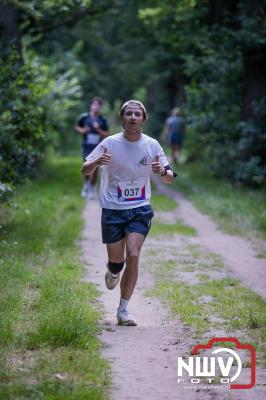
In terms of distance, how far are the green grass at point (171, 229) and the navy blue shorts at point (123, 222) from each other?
18.0 ft

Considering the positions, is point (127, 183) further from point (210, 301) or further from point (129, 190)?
point (210, 301)

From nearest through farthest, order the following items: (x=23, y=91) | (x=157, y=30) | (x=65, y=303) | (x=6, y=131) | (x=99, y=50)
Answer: (x=65, y=303)
(x=6, y=131)
(x=23, y=91)
(x=157, y=30)
(x=99, y=50)

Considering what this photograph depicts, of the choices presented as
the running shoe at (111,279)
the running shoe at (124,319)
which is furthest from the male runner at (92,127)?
the running shoe at (124,319)

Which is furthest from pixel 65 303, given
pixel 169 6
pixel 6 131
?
pixel 169 6

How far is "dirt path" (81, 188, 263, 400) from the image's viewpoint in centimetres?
500

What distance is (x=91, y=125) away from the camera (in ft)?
Answer: 52.6

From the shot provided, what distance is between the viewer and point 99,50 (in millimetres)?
44594

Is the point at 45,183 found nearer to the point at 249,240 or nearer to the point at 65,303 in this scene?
the point at 249,240

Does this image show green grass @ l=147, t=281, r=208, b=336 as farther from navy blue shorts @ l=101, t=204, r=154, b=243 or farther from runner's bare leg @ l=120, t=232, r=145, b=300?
navy blue shorts @ l=101, t=204, r=154, b=243

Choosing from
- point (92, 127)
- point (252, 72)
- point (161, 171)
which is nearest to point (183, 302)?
point (161, 171)

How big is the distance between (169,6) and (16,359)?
19.3 m

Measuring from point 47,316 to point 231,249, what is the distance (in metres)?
5.21

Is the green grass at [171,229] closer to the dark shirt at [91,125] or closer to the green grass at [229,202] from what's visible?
the green grass at [229,202]

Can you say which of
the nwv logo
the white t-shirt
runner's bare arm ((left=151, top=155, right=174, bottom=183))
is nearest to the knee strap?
the white t-shirt
